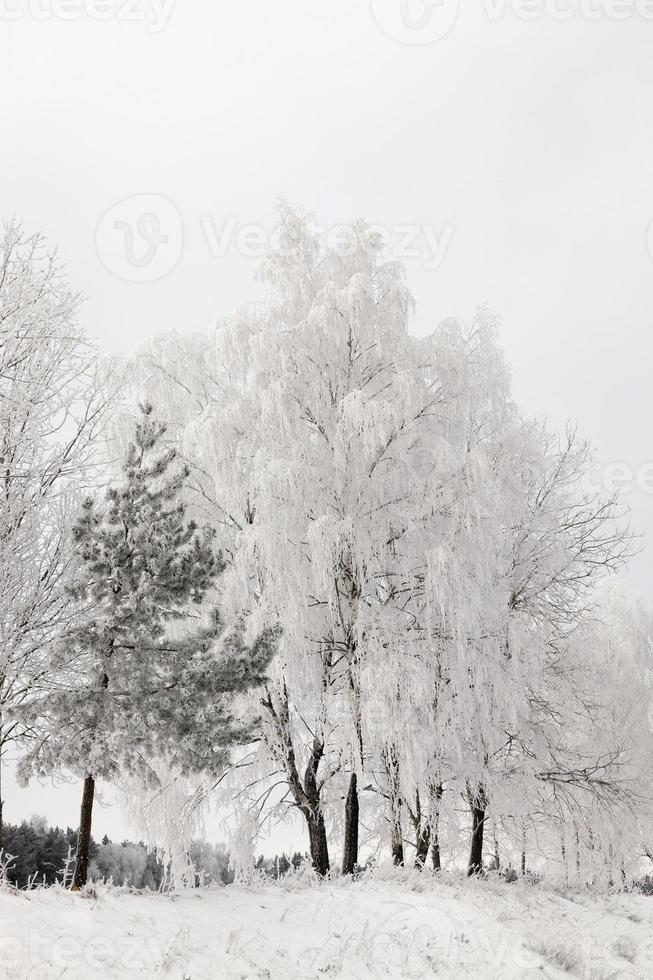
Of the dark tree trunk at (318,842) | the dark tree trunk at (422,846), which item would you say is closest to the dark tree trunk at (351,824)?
the dark tree trunk at (318,842)

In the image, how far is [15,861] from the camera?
1518 centimetres

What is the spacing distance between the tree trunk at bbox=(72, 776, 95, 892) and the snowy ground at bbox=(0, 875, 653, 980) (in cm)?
39

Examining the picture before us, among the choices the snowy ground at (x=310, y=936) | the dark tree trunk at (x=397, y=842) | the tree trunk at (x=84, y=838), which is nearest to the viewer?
the snowy ground at (x=310, y=936)

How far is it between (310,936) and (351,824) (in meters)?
4.00

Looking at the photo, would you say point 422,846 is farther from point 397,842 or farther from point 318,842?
point 318,842

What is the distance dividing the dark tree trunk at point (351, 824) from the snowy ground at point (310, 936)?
1.54 metres

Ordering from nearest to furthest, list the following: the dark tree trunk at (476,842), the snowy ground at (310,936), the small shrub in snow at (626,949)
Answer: the snowy ground at (310,936) < the small shrub in snow at (626,949) < the dark tree trunk at (476,842)

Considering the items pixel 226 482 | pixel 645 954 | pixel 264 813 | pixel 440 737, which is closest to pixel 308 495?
pixel 226 482

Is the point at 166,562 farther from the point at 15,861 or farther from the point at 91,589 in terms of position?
the point at 15,861

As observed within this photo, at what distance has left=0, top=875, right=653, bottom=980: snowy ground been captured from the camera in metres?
5.65

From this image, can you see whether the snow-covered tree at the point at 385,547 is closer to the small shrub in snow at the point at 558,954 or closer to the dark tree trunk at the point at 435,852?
the dark tree trunk at the point at 435,852

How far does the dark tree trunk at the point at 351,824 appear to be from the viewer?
430 inches

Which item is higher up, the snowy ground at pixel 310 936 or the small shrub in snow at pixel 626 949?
the snowy ground at pixel 310 936

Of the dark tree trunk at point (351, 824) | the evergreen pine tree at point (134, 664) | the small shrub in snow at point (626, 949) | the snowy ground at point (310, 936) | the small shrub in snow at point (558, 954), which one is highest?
the evergreen pine tree at point (134, 664)
